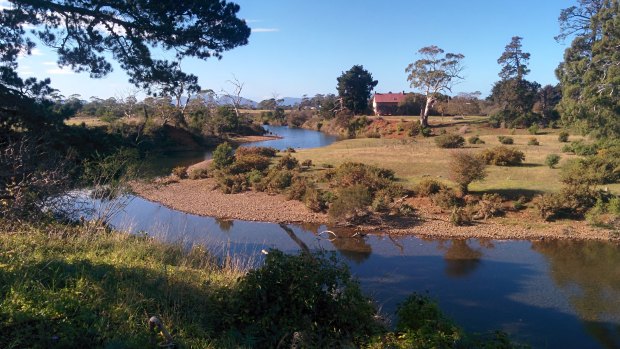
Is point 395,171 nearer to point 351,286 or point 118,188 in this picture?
point 118,188

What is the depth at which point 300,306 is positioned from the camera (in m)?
4.74

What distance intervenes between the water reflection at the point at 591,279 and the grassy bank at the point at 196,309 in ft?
21.1

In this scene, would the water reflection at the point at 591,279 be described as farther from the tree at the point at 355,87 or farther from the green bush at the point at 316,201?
the tree at the point at 355,87

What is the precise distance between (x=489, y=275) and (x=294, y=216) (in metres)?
8.25

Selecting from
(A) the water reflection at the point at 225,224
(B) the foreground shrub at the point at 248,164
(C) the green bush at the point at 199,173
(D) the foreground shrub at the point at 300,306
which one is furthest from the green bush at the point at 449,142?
(D) the foreground shrub at the point at 300,306

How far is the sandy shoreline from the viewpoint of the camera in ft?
52.3

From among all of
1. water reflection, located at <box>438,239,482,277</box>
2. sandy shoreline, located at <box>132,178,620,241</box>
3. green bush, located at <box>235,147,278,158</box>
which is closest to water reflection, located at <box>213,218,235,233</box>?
sandy shoreline, located at <box>132,178,620,241</box>

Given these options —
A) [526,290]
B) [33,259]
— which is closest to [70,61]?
[33,259]

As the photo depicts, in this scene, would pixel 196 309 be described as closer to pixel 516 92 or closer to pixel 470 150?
pixel 470 150

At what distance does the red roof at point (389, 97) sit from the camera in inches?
2842

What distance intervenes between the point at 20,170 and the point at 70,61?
312 cm

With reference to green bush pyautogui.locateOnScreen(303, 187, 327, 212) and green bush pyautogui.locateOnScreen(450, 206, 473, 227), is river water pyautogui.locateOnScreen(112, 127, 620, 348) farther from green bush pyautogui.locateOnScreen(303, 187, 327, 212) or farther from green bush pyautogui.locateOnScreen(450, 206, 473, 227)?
green bush pyautogui.locateOnScreen(303, 187, 327, 212)

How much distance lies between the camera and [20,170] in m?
7.76

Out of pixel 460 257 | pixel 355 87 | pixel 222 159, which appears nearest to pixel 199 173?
pixel 222 159
